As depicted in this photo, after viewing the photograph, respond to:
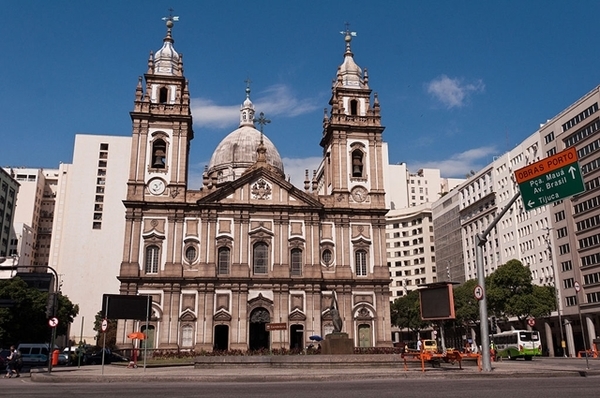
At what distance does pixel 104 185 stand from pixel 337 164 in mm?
61716

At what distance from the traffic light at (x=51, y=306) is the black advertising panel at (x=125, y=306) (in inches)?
92.2

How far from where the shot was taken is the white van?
3997 cm

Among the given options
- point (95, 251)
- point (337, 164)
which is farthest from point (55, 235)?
point (337, 164)

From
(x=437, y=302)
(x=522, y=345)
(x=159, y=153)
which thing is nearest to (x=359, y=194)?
(x=159, y=153)

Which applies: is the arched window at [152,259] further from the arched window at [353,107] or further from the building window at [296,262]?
the arched window at [353,107]

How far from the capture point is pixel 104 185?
100 m

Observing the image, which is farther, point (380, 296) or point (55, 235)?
point (55, 235)

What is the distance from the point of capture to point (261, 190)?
48.5 m

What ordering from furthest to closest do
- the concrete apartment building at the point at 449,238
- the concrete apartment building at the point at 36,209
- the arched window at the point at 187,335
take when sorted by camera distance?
the concrete apartment building at the point at 36,209
the concrete apartment building at the point at 449,238
the arched window at the point at 187,335

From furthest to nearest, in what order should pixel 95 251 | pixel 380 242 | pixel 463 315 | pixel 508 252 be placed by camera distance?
1. pixel 95 251
2. pixel 508 252
3. pixel 463 315
4. pixel 380 242

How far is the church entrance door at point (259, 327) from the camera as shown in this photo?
150ft

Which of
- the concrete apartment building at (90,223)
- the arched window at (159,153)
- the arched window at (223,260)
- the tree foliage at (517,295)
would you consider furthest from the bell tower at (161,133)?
the concrete apartment building at (90,223)

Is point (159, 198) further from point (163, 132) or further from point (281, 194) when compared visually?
point (281, 194)

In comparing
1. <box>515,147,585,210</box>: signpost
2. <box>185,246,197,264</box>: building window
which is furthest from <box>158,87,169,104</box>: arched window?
<box>515,147,585,210</box>: signpost
